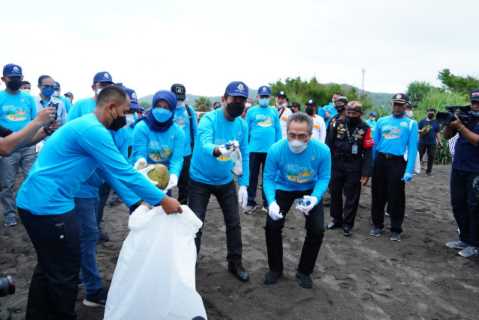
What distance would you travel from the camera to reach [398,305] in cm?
345

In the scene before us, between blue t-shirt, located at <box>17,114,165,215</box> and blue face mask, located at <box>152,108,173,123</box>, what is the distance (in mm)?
1140

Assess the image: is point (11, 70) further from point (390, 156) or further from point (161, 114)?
point (390, 156)

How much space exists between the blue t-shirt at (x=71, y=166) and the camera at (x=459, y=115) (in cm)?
379

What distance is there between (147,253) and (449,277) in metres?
3.50

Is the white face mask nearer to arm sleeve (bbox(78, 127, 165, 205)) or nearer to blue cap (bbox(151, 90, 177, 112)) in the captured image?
A: blue cap (bbox(151, 90, 177, 112))

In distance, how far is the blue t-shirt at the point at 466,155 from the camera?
456 cm

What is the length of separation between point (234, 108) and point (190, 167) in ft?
2.56

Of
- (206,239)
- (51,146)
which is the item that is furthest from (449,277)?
(51,146)

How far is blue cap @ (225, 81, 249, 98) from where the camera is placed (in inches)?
143

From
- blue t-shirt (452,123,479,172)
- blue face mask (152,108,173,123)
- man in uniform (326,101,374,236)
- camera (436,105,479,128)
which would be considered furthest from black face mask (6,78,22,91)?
blue t-shirt (452,123,479,172)

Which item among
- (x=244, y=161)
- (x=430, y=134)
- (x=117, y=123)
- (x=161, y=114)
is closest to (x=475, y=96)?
(x=244, y=161)

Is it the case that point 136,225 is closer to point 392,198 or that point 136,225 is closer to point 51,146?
point 51,146

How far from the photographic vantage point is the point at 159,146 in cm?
365

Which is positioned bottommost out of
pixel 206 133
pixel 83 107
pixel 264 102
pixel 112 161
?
pixel 112 161
